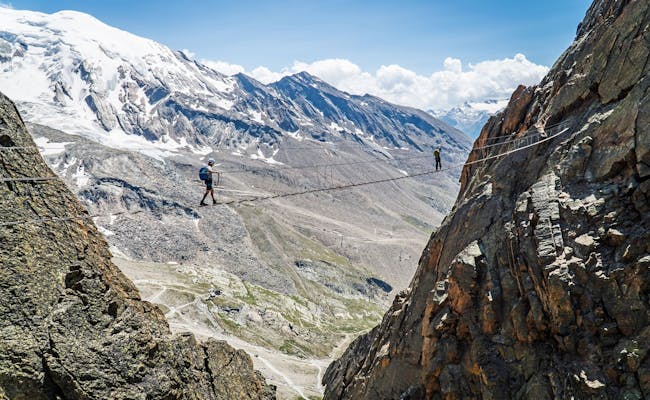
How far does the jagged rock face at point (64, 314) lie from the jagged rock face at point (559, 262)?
54.8ft

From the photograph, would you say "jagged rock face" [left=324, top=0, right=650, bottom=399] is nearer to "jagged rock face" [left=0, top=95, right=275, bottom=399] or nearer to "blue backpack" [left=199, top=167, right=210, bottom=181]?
"jagged rock face" [left=0, top=95, right=275, bottom=399]

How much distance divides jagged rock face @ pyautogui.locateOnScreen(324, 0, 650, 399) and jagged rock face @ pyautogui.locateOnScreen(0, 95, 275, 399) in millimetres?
16701

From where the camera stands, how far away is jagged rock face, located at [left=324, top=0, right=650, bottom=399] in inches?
875

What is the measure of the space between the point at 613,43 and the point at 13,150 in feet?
120

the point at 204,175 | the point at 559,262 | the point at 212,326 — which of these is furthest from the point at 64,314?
the point at 212,326

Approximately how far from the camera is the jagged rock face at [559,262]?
72.9ft

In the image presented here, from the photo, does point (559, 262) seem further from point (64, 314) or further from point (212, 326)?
point (212, 326)

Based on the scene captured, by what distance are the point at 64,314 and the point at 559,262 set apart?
25.2 meters

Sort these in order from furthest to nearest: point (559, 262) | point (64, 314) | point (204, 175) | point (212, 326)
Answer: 1. point (212, 326)
2. point (204, 175)
3. point (559, 262)
4. point (64, 314)

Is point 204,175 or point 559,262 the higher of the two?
point 559,262

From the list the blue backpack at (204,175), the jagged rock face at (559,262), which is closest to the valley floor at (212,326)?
the jagged rock face at (559,262)

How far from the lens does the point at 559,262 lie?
2508cm

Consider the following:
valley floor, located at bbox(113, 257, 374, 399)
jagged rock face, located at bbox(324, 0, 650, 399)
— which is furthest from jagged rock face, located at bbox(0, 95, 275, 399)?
valley floor, located at bbox(113, 257, 374, 399)

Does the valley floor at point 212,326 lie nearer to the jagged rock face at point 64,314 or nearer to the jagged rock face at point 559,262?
the jagged rock face at point 559,262
